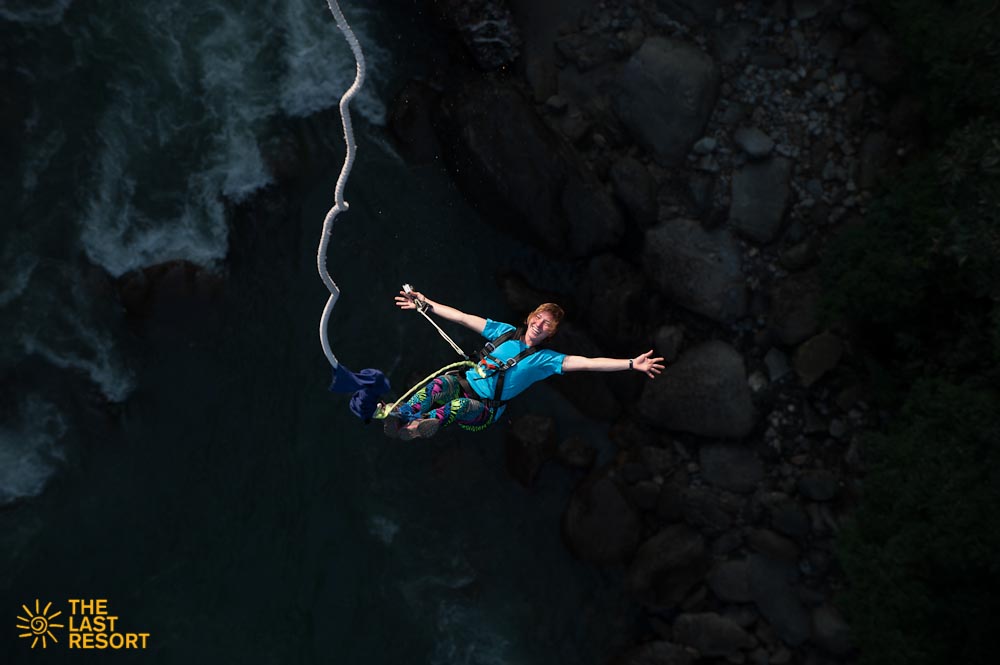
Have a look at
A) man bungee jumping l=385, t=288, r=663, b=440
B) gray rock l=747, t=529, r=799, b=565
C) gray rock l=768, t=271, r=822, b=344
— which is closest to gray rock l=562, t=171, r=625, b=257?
gray rock l=768, t=271, r=822, b=344

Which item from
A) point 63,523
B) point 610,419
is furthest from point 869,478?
point 63,523

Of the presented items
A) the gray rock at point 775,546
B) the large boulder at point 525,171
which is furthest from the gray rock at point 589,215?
the gray rock at point 775,546

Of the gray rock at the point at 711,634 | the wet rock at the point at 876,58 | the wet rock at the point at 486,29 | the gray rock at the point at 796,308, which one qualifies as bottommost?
the gray rock at the point at 711,634

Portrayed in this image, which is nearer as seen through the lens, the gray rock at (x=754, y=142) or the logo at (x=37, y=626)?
the logo at (x=37, y=626)

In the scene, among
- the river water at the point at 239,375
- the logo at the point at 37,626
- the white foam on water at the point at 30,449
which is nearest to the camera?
the logo at the point at 37,626

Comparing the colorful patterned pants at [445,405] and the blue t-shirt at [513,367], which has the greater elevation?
the blue t-shirt at [513,367]

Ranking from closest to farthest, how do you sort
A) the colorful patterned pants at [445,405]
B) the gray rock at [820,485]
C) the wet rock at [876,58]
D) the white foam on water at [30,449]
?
1. the colorful patterned pants at [445,405]
2. the white foam on water at [30,449]
3. the wet rock at [876,58]
4. the gray rock at [820,485]

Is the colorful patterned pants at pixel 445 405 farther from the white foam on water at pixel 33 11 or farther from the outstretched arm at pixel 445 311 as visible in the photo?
the white foam on water at pixel 33 11

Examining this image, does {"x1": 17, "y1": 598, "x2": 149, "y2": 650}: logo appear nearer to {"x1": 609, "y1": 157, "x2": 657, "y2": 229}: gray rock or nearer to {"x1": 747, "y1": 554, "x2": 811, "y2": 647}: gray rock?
{"x1": 747, "y1": 554, "x2": 811, "y2": 647}: gray rock
